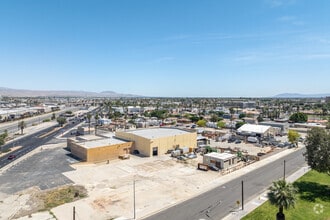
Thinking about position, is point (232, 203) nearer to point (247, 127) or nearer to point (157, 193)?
point (157, 193)

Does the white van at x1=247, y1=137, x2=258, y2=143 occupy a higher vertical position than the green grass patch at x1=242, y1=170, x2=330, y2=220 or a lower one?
higher

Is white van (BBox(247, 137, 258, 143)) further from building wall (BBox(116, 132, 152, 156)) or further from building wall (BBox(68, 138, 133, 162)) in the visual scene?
building wall (BBox(68, 138, 133, 162))

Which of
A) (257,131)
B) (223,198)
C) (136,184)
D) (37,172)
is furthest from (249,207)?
(257,131)

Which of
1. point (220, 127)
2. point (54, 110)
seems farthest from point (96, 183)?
point (54, 110)

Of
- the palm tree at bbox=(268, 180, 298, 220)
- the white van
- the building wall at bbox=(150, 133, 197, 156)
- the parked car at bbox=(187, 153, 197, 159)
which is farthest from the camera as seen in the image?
the white van

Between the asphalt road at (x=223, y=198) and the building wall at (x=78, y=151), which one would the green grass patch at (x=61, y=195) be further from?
the building wall at (x=78, y=151)

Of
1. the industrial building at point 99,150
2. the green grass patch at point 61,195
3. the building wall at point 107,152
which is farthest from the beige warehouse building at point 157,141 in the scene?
the green grass patch at point 61,195

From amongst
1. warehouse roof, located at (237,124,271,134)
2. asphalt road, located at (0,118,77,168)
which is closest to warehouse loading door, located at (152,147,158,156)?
asphalt road, located at (0,118,77,168)
